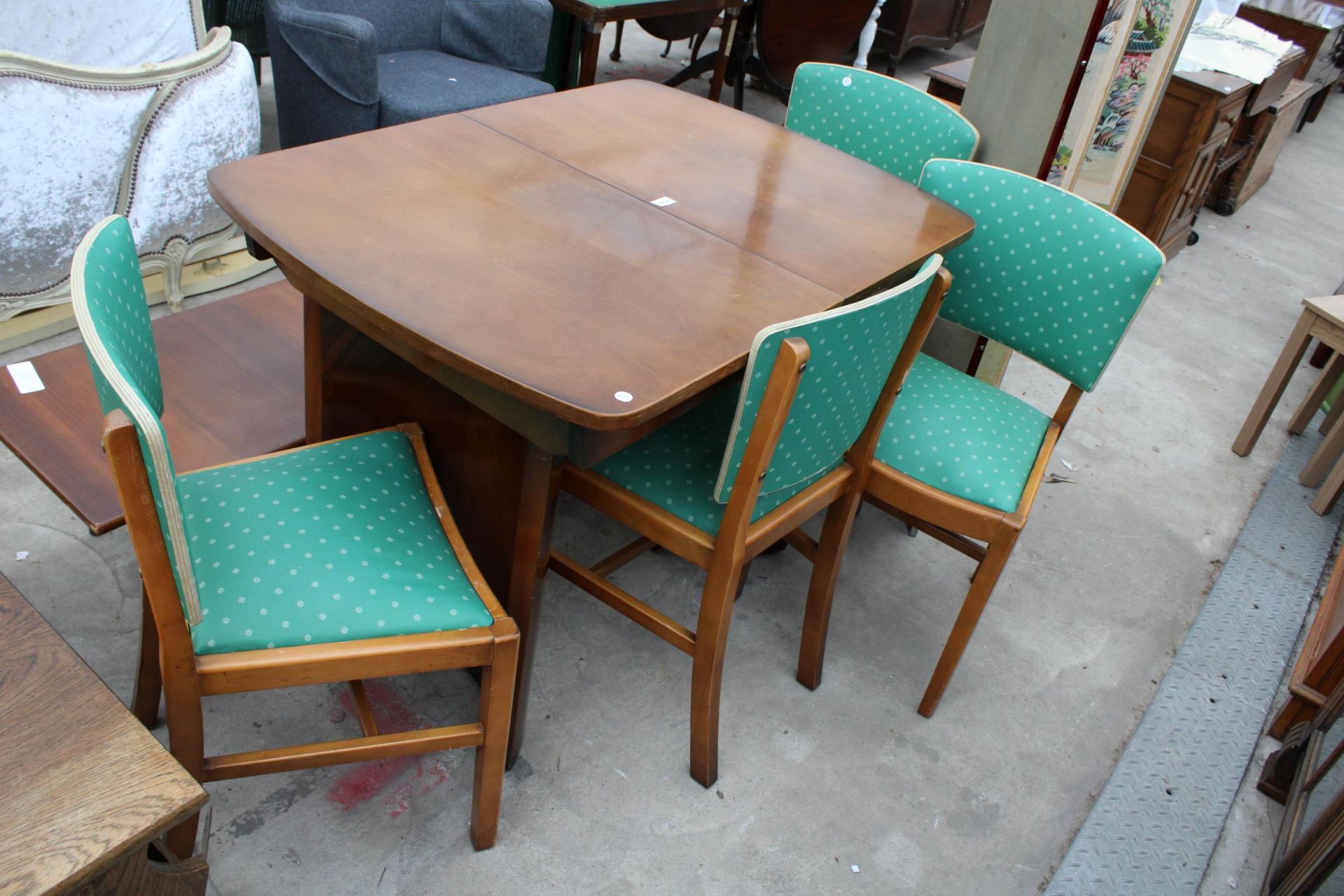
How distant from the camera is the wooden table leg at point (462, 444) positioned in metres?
1.48

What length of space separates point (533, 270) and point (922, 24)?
480cm

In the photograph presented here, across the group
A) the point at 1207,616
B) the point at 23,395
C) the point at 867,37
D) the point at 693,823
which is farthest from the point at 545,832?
the point at 867,37

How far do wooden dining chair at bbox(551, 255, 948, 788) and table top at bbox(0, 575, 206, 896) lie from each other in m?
0.79

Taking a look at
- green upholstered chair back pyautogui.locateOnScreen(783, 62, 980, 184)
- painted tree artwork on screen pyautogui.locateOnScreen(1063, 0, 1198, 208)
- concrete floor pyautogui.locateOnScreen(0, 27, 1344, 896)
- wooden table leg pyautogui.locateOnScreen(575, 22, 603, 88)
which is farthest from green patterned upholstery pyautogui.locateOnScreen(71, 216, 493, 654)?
wooden table leg pyautogui.locateOnScreen(575, 22, 603, 88)

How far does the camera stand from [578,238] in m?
1.56

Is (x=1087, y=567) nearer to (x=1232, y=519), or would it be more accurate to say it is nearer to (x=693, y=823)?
(x=1232, y=519)

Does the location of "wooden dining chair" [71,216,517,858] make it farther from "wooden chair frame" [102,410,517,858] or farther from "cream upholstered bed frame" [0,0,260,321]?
"cream upholstered bed frame" [0,0,260,321]

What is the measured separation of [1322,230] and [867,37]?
2.43 metres

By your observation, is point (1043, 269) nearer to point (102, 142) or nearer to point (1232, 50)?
point (102, 142)

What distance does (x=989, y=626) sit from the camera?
2197 millimetres

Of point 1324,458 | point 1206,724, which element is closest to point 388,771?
point 1206,724

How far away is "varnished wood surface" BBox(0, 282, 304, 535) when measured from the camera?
4.64 feet

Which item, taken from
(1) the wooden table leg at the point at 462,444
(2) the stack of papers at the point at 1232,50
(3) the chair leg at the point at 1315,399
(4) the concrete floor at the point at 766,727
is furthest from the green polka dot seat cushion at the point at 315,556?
(2) the stack of papers at the point at 1232,50

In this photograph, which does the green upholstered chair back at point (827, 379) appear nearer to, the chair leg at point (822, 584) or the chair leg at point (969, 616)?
the chair leg at point (822, 584)
